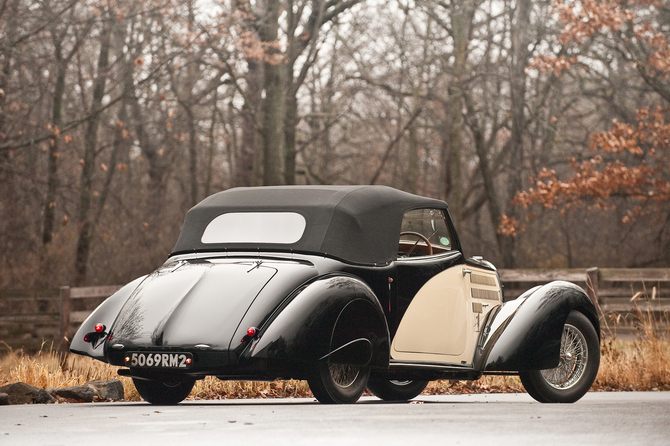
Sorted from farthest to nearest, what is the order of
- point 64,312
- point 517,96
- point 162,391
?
1. point 517,96
2. point 64,312
3. point 162,391

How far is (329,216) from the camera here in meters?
7.67

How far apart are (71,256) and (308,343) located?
1735 centimetres

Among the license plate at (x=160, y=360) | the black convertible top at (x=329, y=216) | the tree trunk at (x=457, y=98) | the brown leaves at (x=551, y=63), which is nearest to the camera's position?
the license plate at (x=160, y=360)

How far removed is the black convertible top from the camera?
24.9 ft

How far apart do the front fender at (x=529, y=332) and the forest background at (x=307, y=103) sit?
10.8 metres

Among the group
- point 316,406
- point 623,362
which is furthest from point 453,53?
point 316,406

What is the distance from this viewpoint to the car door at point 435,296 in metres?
7.84

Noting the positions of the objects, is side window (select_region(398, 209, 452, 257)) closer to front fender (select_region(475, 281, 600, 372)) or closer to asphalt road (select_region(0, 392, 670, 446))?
front fender (select_region(475, 281, 600, 372))

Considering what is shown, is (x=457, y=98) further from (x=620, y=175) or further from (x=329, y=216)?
(x=329, y=216)

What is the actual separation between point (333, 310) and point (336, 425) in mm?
1315

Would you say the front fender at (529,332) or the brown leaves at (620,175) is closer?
the front fender at (529,332)

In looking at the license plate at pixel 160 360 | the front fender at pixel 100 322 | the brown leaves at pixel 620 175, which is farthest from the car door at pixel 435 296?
the brown leaves at pixel 620 175

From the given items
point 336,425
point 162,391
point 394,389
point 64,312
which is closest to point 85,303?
point 64,312

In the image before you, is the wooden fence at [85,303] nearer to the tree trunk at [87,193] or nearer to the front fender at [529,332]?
the tree trunk at [87,193]
